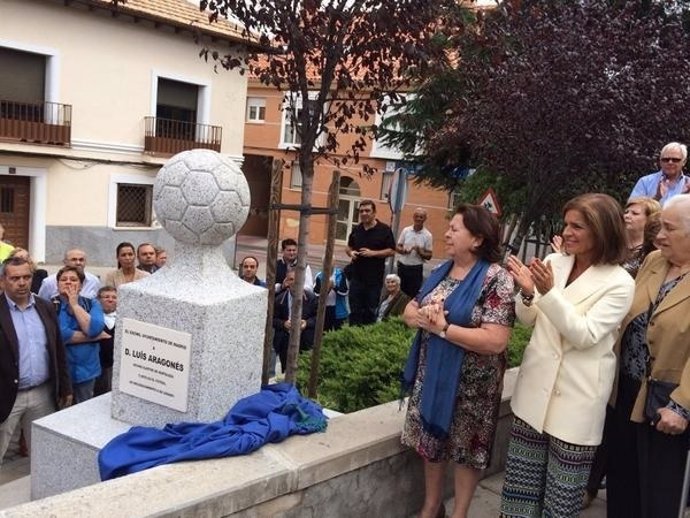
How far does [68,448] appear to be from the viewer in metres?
3.35

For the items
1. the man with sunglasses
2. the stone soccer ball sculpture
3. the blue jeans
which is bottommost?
the blue jeans

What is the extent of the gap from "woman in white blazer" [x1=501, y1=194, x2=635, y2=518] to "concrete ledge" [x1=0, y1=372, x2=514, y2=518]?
75 cm

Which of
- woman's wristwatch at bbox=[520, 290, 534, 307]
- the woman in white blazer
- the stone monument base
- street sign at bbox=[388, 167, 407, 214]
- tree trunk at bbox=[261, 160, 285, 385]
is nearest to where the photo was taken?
the woman in white blazer

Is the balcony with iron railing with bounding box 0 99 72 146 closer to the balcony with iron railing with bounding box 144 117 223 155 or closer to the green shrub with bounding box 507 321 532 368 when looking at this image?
the balcony with iron railing with bounding box 144 117 223 155

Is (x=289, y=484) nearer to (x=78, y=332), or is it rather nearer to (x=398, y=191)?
(x=78, y=332)

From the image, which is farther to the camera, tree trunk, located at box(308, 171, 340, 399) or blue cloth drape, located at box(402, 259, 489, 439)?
tree trunk, located at box(308, 171, 340, 399)

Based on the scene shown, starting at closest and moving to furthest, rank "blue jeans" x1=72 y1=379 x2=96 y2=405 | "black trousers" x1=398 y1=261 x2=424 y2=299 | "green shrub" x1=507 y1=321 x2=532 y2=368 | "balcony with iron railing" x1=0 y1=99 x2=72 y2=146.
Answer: "blue jeans" x1=72 y1=379 x2=96 y2=405, "green shrub" x1=507 y1=321 x2=532 y2=368, "black trousers" x1=398 y1=261 x2=424 y2=299, "balcony with iron railing" x1=0 y1=99 x2=72 y2=146

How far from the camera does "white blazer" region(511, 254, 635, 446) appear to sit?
2.83m

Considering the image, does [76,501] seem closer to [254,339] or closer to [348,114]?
[254,339]

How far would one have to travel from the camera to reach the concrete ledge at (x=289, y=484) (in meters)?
2.40

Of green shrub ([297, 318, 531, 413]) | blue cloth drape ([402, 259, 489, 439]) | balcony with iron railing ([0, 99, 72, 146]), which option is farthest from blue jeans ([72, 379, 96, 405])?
balcony with iron railing ([0, 99, 72, 146])

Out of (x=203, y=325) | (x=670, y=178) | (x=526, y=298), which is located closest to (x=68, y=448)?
(x=203, y=325)

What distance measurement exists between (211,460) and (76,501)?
0.57 m

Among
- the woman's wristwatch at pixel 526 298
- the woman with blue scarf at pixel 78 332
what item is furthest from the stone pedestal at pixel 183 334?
the woman with blue scarf at pixel 78 332
